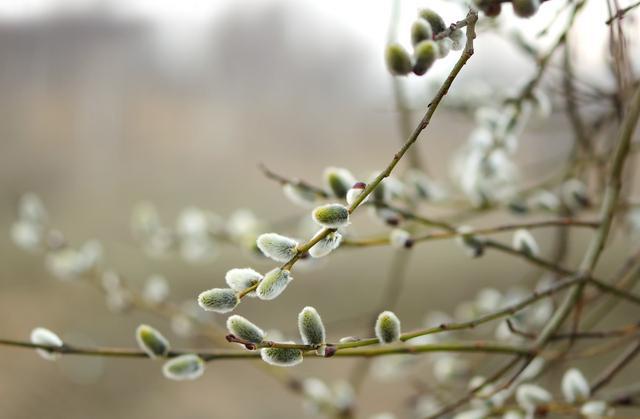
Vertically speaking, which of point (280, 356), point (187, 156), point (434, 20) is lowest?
point (280, 356)

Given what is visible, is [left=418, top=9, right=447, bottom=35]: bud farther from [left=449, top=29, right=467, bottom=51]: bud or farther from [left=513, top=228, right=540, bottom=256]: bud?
[left=513, top=228, right=540, bottom=256]: bud

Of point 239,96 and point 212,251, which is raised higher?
point 239,96

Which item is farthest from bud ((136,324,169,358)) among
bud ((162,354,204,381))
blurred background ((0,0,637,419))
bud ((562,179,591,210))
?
blurred background ((0,0,637,419))

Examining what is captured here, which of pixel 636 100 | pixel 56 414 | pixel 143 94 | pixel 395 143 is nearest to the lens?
pixel 636 100

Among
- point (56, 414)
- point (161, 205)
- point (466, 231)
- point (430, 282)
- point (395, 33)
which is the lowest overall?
point (466, 231)

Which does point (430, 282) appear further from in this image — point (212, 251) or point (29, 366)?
point (212, 251)

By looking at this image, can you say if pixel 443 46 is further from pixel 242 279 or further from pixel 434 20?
pixel 242 279

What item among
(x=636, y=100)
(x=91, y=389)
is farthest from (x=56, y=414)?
(x=636, y=100)

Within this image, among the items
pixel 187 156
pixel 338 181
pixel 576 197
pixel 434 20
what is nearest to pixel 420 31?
pixel 434 20
